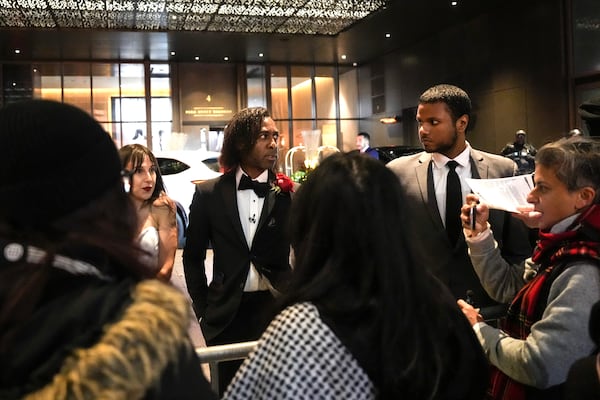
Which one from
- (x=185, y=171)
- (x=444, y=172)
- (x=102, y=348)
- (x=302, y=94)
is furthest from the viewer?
(x=302, y=94)

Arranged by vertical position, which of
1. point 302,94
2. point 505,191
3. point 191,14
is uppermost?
point 191,14

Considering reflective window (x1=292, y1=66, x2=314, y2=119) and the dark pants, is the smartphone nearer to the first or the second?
the dark pants

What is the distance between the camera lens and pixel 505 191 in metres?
2.12

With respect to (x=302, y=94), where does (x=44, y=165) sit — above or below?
below

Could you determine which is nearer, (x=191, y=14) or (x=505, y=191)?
(x=505, y=191)

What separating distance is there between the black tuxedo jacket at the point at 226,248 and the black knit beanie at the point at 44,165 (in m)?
1.73

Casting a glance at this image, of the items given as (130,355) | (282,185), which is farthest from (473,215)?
(130,355)

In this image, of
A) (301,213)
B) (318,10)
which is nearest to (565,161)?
(301,213)

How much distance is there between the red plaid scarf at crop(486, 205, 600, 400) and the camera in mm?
1519

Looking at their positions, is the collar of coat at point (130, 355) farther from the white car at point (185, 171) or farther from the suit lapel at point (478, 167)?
the white car at point (185, 171)

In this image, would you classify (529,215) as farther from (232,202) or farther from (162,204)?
(162,204)

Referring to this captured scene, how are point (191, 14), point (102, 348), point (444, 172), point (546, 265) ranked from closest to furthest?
point (102, 348) → point (546, 265) → point (444, 172) → point (191, 14)

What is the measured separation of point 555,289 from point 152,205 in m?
2.13

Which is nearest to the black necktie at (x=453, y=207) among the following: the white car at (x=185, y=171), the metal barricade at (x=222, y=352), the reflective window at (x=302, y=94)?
the metal barricade at (x=222, y=352)
